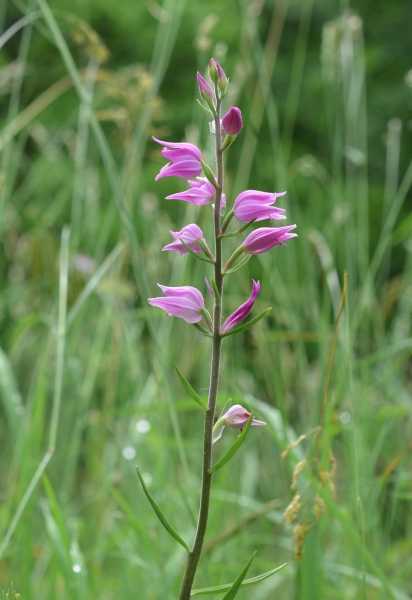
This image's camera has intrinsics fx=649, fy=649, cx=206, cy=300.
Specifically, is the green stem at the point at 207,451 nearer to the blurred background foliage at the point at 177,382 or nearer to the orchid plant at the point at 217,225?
the orchid plant at the point at 217,225

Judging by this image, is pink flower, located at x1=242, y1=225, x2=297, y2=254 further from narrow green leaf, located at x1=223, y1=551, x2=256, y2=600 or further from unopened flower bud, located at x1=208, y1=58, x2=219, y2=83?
narrow green leaf, located at x1=223, y1=551, x2=256, y2=600

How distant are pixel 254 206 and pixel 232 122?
0.24 ft

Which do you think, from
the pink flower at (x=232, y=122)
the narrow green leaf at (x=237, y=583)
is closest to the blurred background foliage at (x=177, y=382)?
the narrow green leaf at (x=237, y=583)

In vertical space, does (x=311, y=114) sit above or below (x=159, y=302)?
above

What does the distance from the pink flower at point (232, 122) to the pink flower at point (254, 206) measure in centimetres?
5

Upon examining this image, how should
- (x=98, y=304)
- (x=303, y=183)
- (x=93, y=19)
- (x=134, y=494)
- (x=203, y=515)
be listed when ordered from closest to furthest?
(x=203, y=515), (x=134, y=494), (x=98, y=304), (x=303, y=183), (x=93, y=19)

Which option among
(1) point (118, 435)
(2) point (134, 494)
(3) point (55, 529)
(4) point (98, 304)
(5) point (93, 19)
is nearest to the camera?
(3) point (55, 529)

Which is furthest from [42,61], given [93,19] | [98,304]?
[98,304]

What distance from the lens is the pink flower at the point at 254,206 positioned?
56cm

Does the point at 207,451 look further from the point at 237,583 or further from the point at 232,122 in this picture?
the point at 232,122

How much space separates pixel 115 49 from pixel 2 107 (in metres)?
1.09

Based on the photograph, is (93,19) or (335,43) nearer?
(335,43)

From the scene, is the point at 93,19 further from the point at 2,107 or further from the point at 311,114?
the point at 311,114

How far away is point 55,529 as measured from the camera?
2.89 feet
